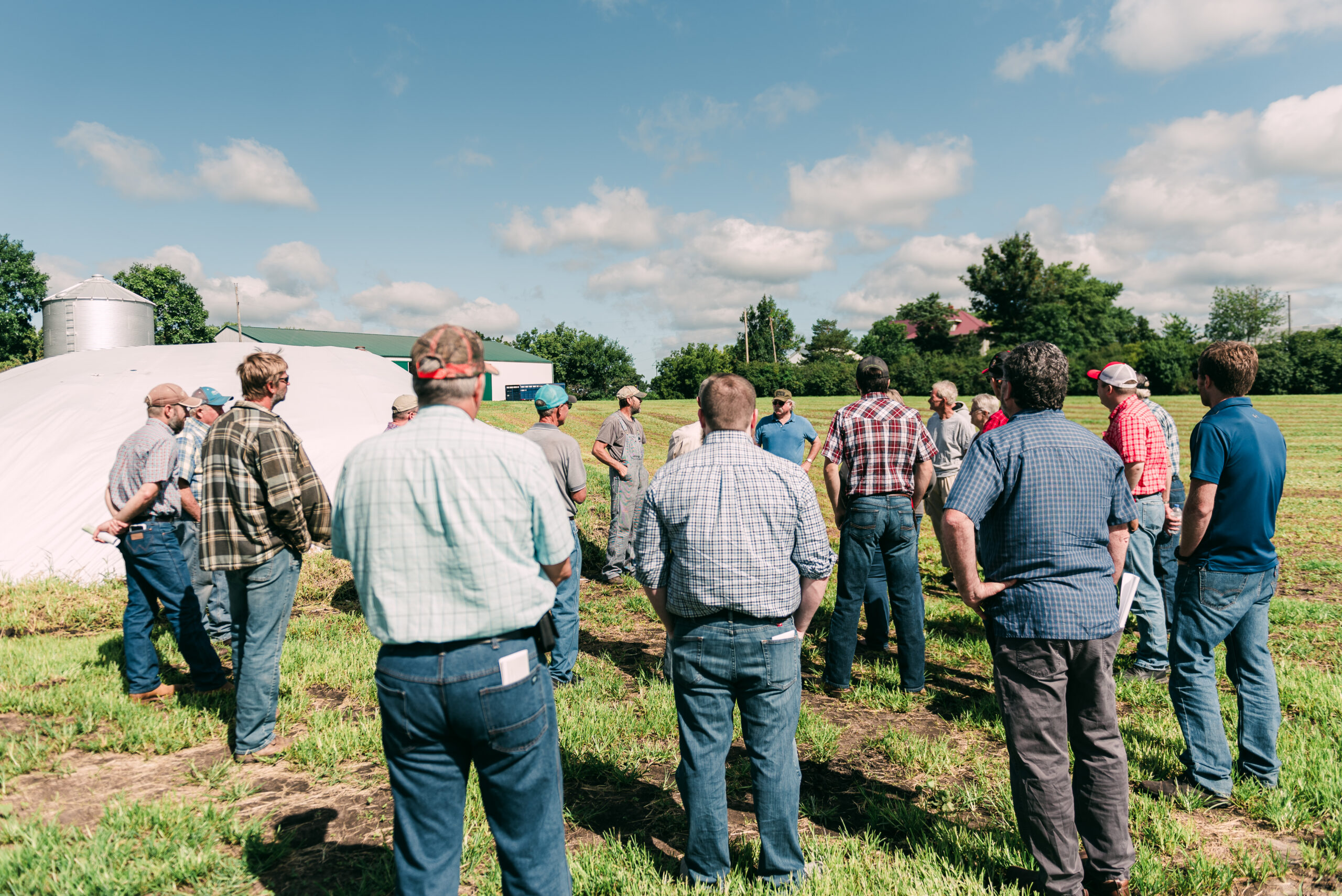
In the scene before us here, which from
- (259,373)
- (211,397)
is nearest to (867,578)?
(259,373)

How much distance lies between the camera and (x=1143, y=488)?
17.3ft

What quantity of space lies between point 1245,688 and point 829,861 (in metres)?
2.42

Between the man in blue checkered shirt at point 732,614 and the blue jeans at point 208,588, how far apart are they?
4784 mm

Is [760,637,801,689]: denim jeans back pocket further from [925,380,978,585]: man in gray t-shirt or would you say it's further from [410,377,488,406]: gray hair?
[925,380,978,585]: man in gray t-shirt

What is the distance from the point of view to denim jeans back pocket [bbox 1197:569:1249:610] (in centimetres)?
351

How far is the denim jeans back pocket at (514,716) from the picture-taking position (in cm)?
213

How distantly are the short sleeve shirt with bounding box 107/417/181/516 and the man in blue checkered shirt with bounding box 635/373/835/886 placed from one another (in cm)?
399

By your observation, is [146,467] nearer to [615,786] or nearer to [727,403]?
[615,786]

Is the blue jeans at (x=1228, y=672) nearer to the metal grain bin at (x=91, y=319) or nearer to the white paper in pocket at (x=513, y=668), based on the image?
the white paper in pocket at (x=513, y=668)

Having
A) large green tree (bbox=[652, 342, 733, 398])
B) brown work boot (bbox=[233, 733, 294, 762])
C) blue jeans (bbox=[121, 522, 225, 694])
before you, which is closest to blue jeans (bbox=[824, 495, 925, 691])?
brown work boot (bbox=[233, 733, 294, 762])

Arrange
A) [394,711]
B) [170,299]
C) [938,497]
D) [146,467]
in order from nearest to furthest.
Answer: [394,711]
[146,467]
[938,497]
[170,299]

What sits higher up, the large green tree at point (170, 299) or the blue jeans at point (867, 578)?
the large green tree at point (170, 299)

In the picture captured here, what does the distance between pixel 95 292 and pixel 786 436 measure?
19.4 m

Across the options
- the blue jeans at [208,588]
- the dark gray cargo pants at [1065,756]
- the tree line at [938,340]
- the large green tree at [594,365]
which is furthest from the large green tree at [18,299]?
the dark gray cargo pants at [1065,756]
